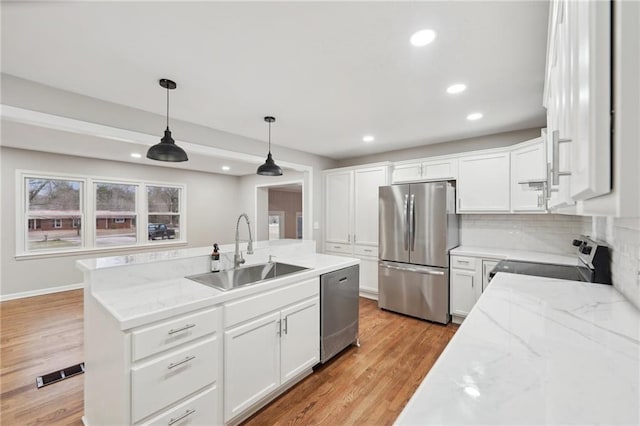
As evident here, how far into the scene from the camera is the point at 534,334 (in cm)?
97

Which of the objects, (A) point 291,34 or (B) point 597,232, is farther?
(B) point 597,232

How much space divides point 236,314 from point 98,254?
202 inches

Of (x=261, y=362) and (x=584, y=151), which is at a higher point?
(x=584, y=151)

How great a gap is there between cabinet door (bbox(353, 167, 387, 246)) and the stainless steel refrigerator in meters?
0.36

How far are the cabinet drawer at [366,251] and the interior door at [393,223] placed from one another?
14.8 inches

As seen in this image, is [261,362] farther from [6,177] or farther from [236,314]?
[6,177]

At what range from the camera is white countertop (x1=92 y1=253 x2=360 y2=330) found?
1.41 m

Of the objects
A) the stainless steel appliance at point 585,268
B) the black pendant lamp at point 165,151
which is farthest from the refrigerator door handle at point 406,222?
the black pendant lamp at point 165,151

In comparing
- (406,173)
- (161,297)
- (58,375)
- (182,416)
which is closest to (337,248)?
(406,173)

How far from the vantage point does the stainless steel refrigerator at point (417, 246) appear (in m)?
3.43

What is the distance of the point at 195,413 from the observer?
157 cm

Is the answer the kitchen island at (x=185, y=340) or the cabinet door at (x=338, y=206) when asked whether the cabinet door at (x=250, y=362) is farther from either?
the cabinet door at (x=338, y=206)

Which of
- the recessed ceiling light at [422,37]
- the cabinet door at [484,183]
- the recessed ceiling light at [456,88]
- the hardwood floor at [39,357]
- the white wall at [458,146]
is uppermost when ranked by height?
the recessed ceiling light at [422,37]

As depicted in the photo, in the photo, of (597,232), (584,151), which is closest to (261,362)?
(584,151)
